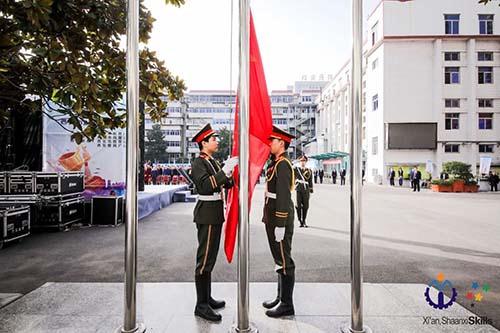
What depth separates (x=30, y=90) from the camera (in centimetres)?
373

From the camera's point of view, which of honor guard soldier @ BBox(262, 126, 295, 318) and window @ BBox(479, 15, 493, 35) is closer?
honor guard soldier @ BBox(262, 126, 295, 318)

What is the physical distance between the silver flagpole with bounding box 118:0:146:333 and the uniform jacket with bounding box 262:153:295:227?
60.5 inches

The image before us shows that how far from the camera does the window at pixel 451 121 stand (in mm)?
29328

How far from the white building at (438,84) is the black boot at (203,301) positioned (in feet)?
94.7

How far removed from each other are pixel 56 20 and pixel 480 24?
124ft

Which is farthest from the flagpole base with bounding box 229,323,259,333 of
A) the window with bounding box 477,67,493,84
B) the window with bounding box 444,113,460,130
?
the window with bounding box 477,67,493,84

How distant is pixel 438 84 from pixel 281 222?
31.7 meters

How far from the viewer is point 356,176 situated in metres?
3.03

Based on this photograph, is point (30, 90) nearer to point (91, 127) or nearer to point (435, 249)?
point (91, 127)

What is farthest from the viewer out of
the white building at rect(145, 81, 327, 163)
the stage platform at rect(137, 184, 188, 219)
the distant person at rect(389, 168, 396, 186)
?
the white building at rect(145, 81, 327, 163)

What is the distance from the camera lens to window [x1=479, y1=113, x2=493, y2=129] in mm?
29175

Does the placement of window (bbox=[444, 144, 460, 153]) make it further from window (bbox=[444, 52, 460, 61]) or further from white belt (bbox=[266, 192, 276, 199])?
white belt (bbox=[266, 192, 276, 199])

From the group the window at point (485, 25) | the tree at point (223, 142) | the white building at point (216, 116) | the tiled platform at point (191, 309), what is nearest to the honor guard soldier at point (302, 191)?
the tiled platform at point (191, 309)

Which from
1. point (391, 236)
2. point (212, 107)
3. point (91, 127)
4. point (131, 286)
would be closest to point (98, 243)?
point (91, 127)
